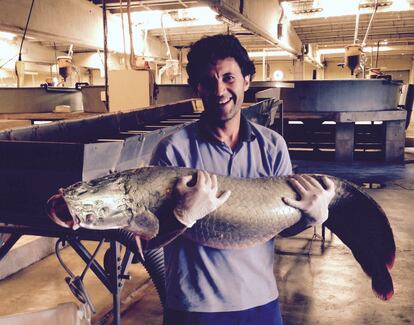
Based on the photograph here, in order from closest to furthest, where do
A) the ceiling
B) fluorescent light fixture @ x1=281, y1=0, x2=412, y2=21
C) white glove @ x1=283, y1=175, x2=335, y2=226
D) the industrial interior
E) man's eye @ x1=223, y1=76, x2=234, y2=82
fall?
white glove @ x1=283, y1=175, x2=335, y2=226, man's eye @ x1=223, y1=76, x2=234, y2=82, the industrial interior, fluorescent light fixture @ x1=281, y1=0, x2=412, y2=21, the ceiling

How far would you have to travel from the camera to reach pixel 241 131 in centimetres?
154

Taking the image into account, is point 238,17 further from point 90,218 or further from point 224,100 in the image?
point 90,218

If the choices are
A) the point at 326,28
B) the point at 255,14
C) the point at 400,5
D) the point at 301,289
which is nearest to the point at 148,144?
the point at 301,289

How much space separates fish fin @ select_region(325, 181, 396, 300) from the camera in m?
1.54

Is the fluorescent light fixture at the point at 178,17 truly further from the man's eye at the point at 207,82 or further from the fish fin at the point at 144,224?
the fish fin at the point at 144,224

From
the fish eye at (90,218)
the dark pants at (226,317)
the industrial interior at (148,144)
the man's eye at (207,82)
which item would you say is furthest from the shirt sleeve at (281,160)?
the industrial interior at (148,144)

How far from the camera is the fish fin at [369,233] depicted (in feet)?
5.04

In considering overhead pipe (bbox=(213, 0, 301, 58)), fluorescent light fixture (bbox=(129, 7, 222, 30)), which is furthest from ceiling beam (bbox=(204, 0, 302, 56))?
fluorescent light fixture (bbox=(129, 7, 222, 30))

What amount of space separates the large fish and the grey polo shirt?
71mm

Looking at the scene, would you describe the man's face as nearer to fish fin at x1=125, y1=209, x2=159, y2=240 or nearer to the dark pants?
fish fin at x1=125, y1=209, x2=159, y2=240

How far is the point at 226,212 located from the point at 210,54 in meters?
0.54

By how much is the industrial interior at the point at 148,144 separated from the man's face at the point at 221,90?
0.70 m

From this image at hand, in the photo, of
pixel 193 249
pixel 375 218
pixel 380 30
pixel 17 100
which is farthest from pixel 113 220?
pixel 380 30

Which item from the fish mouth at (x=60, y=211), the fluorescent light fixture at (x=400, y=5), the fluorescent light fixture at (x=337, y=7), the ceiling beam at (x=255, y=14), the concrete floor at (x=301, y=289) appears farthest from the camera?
the fluorescent light fixture at (x=337, y=7)
